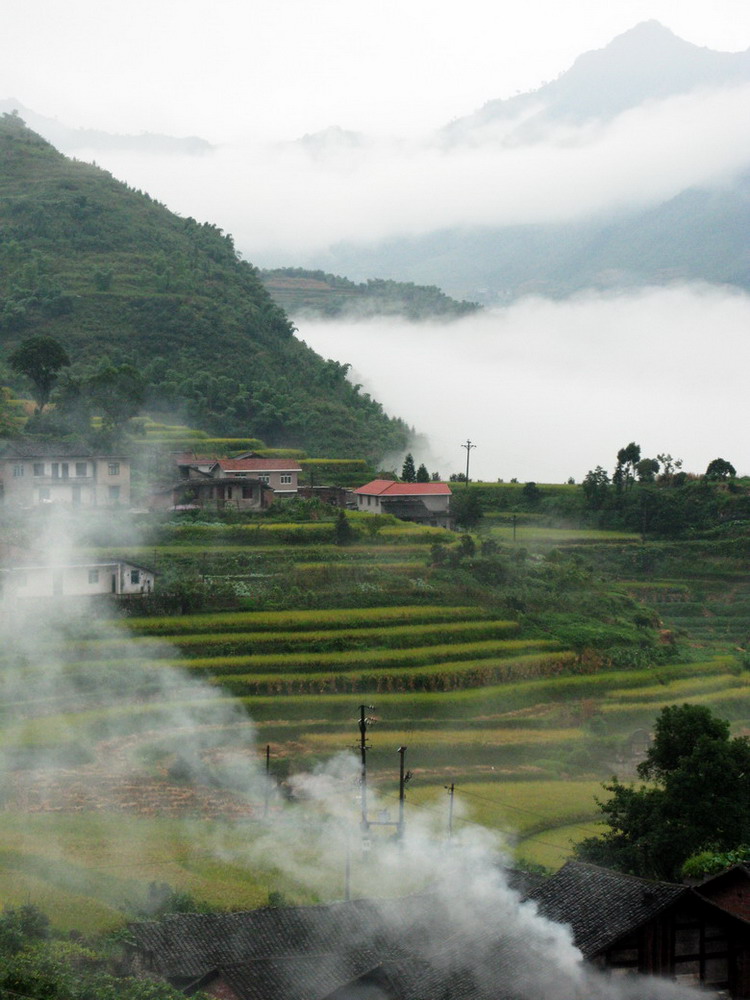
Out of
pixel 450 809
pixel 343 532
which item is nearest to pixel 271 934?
pixel 450 809

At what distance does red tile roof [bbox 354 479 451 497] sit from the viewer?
188 ft

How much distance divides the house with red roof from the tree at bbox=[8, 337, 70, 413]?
600 inches

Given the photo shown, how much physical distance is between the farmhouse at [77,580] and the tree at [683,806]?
61.9 ft

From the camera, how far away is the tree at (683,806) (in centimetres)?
2500

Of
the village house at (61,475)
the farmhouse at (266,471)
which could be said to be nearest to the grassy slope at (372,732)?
the village house at (61,475)

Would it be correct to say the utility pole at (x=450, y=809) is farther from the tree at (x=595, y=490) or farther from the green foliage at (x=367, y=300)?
the green foliage at (x=367, y=300)

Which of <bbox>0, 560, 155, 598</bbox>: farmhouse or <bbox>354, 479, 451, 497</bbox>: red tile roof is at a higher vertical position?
<bbox>354, 479, 451, 497</bbox>: red tile roof

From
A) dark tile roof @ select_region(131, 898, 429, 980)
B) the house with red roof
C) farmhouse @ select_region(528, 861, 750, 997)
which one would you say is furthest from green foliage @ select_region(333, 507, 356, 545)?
farmhouse @ select_region(528, 861, 750, 997)

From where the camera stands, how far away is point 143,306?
76875mm

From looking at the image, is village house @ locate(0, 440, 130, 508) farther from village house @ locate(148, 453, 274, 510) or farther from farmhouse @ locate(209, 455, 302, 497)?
farmhouse @ locate(209, 455, 302, 497)

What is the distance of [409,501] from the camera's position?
189 feet

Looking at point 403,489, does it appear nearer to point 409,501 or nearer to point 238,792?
point 409,501

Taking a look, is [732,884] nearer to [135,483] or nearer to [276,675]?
[276,675]

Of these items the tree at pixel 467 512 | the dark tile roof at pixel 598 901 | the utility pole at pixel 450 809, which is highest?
the tree at pixel 467 512
